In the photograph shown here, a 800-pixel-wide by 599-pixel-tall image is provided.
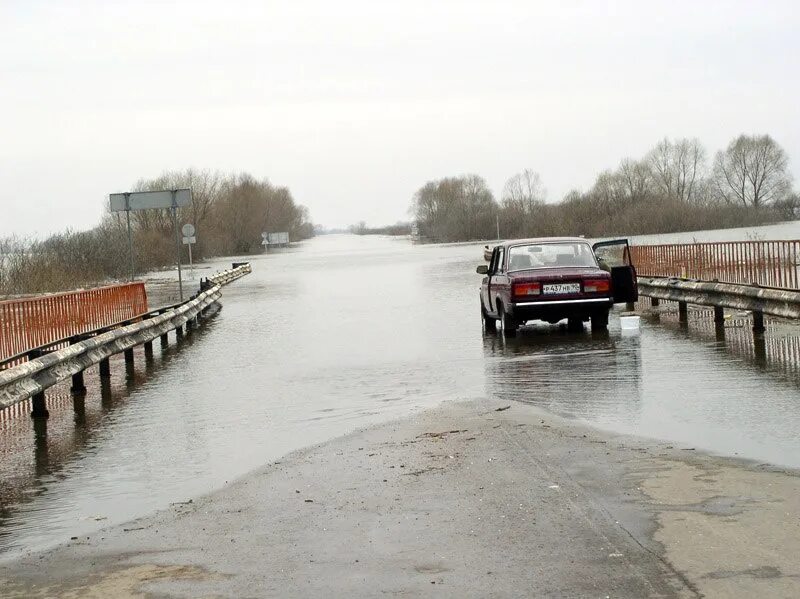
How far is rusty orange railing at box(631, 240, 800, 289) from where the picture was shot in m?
17.7

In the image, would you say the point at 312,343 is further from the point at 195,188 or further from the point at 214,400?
the point at 195,188

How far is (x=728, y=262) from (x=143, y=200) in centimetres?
1959

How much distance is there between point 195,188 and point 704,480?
396 feet

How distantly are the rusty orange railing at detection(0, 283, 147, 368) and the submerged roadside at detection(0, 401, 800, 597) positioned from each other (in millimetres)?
5422

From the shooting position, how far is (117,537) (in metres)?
6.91

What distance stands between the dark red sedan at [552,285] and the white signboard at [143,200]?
1671 centimetres

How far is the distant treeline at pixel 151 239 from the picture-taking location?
1933 inches

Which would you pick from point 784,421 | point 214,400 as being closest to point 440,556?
point 784,421

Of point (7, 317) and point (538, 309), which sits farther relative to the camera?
point (538, 309)

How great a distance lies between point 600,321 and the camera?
1891 cm

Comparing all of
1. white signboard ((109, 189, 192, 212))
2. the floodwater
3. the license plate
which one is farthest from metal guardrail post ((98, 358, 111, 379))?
white signboard ((109, 189, 192, 212))

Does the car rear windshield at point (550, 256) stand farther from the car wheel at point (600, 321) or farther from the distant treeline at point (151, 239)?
the distant treeline at point (151, 239)

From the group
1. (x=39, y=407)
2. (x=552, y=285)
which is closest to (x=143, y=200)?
(x=552, y=285)

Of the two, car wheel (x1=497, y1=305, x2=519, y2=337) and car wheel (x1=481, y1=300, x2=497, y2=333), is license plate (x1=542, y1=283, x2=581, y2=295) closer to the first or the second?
car wheel (x1=497, y1=305, x2=519, y2=337)
